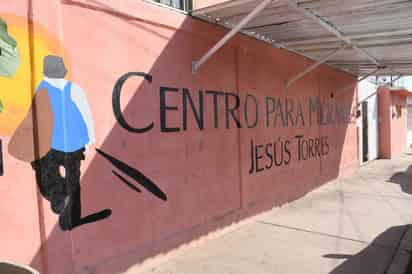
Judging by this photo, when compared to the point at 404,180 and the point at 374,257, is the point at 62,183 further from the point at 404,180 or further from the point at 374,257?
the point at 404,180

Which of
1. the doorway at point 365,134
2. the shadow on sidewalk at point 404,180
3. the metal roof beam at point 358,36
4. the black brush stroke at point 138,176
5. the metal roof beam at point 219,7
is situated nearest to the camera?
the black brush stroke at point 138,176

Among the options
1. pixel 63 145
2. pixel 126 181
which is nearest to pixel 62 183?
pixel 63 145

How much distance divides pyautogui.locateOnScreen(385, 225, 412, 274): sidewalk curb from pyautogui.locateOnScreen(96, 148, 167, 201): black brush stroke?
3.02 metres

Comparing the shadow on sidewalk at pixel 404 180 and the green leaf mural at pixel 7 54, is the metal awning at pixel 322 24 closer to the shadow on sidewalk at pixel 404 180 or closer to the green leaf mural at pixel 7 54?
the green leaf mural at pixel 7 54

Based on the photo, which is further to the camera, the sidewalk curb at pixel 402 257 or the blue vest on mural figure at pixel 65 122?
the sidewalk curb at pixel 402 257

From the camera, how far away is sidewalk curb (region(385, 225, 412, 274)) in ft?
14.1

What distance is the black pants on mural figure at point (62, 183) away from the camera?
10.6ft

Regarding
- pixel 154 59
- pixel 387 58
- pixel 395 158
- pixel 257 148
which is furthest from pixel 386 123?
pixel 154 59

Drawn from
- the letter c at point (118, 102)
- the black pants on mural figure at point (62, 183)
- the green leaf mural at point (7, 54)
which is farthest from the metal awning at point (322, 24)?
the green leaf mural at point (7, 54)

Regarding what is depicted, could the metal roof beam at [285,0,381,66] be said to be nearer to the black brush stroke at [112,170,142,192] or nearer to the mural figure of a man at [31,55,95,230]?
the mural figure of a man at [31,55,95,230]

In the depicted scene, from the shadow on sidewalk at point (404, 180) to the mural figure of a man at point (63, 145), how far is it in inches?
336

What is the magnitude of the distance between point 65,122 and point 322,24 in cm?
410

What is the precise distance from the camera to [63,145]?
11.1ft

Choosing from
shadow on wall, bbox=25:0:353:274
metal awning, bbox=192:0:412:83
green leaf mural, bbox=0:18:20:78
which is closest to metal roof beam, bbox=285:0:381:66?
metal awning, bbox=192:0:412:83
